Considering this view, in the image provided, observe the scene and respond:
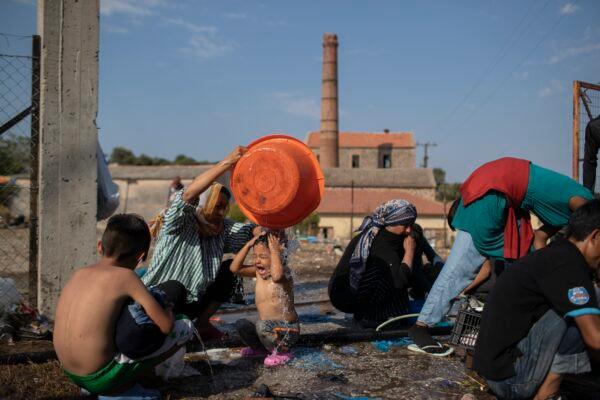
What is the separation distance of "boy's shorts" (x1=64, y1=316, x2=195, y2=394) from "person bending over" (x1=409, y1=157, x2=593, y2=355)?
199 cm

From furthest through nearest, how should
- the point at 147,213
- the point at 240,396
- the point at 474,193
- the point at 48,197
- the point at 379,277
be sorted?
1. the point at 147,213
2. the point at 379,277
3. the point at 48,197
4. the point at 474,193
5. the point at 240,396

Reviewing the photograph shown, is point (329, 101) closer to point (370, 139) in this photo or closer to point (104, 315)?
point (370, 139)

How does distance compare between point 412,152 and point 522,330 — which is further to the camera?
point 412,152

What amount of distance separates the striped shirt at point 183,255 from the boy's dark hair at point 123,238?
36.5 inches

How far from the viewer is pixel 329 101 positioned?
43.8 m

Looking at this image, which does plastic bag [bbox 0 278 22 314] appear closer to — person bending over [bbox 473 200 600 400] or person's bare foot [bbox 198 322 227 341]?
person's bare foot [bbox 198 322 227 341]

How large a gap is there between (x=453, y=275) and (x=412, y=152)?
161 ft

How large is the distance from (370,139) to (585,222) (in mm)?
51249

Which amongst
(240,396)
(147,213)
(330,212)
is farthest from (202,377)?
(147,213)

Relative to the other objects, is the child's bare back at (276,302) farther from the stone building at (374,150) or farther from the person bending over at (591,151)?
the stone building at (374,150)

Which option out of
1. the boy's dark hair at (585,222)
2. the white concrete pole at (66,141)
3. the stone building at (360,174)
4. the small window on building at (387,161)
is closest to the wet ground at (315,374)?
the white concrete pole at (66,141)

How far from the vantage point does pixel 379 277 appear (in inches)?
187

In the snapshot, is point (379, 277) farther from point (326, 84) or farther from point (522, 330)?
point (326, 84)

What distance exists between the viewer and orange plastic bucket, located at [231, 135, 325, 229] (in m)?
3.62
